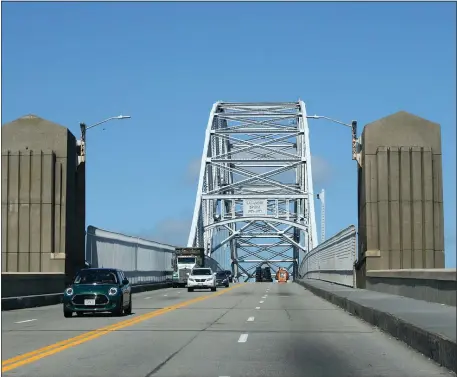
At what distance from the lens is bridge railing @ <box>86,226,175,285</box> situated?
50.5 m

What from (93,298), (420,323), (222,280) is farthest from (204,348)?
(222,280)

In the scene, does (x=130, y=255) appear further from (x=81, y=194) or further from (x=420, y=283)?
(x=420, y=283)

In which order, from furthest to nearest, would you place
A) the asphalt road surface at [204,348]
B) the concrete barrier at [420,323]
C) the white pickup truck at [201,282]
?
the white pickup truck at [201,282] → the asphalt road surface at [204,348] → the concrete barrier at [420,323]

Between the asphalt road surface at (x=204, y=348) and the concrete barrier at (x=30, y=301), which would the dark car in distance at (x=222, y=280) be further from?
the asphalt road surface at (x=204, y=348)

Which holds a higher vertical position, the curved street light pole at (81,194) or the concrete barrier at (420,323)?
the curved street light pole at (81,194)

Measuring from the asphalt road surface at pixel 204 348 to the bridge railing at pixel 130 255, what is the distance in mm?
25072

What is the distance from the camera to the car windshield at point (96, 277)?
2648cm

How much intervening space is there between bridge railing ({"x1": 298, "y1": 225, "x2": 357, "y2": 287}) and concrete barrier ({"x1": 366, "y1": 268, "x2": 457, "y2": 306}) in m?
5.88

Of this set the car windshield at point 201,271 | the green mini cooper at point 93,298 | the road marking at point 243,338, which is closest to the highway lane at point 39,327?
the green mini cooper at point 93,298

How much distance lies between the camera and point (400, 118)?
4175 cm

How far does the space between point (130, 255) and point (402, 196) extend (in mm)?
22510

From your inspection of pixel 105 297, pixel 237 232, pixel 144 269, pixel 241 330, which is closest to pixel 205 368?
pixel 241 330

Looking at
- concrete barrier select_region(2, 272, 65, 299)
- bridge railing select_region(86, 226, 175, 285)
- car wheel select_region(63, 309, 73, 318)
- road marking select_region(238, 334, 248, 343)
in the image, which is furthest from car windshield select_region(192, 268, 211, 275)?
road marking select_region(238, 334, 248, 343)

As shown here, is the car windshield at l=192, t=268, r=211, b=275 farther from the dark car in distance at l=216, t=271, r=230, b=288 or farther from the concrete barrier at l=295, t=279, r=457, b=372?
the concrete barrier at l=295, t=279, r=457, b=372
